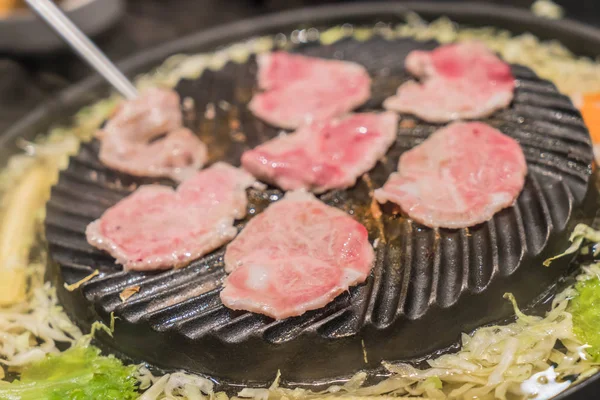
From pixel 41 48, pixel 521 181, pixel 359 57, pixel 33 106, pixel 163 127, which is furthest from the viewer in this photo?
pixel 41 48

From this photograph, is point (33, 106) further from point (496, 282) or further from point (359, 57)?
point (496, 282)

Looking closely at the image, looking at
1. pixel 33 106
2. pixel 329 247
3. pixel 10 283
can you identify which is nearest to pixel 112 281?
pixel 10 283

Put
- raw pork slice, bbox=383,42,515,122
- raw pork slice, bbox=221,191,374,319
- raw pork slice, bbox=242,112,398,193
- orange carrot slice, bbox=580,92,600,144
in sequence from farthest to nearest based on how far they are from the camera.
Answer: orange carrot slice, bbox=580,92,600,144 < raw pork slice, bbox=383,42,515,122 < raw pork slice, bbox=242,112,398,193 < raw pork slice, bbox=221,191,374,319

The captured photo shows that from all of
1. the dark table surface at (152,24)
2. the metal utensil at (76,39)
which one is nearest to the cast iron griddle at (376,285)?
the metal utensil at (76,39)

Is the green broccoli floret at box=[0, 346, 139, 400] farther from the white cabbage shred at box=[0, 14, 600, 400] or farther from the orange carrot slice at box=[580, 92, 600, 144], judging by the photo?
the orange carrot slice at box=[580, 92, 600, 144]

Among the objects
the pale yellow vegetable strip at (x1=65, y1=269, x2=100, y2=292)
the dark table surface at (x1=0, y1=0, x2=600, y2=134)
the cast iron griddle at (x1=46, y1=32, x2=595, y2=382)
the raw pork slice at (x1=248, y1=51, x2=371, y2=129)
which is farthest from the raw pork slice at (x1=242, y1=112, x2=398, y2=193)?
the dark table surface at (x1=0, y1=0, x2=600, y2=134)

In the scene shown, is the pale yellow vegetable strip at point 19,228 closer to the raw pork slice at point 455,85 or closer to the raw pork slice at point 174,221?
the raw pork slice at point 174,221
